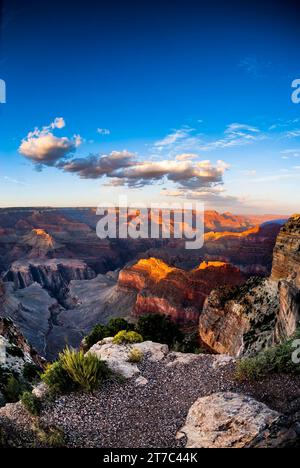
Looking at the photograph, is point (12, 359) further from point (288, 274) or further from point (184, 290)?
point (184, 290)

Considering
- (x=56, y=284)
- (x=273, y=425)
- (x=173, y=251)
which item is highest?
(x=273, y=425)

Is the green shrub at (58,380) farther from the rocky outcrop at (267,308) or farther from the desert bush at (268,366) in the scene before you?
the rocky outcrop at (267,308)

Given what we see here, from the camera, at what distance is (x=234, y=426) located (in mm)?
6113

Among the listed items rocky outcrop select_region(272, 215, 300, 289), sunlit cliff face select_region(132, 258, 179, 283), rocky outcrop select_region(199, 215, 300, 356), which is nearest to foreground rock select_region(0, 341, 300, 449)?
rocky outcrop select_region(199, 215, 300, 356)

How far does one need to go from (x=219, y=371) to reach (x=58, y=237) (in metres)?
164

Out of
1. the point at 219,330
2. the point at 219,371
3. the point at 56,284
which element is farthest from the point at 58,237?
the point at 219,371

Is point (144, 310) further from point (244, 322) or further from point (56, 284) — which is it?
point (56, 284)

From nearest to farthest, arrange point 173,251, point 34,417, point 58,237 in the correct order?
point 34,417
point 173,251
point 58,237

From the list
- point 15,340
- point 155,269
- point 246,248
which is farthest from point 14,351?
point 246,248

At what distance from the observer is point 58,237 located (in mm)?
166750

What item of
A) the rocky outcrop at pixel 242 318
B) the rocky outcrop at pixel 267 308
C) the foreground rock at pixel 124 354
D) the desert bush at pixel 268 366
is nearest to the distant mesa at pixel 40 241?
the rocky outcrop at pixel 242 318

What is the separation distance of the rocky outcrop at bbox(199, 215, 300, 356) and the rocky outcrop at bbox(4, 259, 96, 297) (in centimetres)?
8889

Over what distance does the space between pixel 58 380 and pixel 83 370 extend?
2.13 ft

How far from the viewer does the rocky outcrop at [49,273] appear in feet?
387
